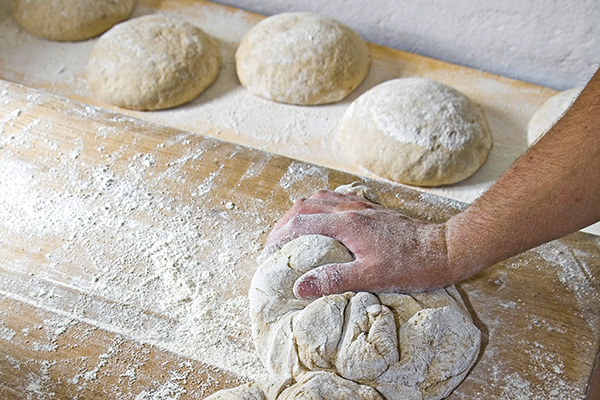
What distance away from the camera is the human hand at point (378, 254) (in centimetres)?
120

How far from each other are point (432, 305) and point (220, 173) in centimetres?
71

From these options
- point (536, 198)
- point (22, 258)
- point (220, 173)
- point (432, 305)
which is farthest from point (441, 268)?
point (22, 258)

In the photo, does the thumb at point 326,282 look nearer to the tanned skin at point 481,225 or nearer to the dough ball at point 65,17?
the tanned skin at point 481,225

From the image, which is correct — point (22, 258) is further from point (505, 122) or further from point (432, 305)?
point (505, 122)

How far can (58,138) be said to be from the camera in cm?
166

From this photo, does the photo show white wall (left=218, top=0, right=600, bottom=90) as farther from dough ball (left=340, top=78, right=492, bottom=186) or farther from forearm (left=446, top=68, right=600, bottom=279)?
forearm (left=446, top=68, right=600, bottom=279)

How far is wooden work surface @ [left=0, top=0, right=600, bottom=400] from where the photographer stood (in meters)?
1.19

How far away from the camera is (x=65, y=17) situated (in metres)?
2.42

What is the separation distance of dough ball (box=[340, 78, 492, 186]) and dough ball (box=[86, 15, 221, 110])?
66 centimetres

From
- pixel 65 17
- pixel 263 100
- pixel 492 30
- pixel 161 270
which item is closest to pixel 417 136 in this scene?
pixel 263 100

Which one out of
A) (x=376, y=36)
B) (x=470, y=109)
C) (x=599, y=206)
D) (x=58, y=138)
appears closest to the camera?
(x=599, y=206)

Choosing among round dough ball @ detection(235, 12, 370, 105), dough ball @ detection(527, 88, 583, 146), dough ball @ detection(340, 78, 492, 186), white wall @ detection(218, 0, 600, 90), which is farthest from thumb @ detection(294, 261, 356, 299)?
white wall @ detection(218, 0, 600, 90)

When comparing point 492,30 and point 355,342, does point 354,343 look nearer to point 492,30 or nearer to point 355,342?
point 355,342

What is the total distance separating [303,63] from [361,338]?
137 cm
